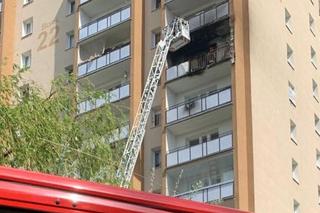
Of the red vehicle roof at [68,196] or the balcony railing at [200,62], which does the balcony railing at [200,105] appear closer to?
the balcony railing at [200,62]

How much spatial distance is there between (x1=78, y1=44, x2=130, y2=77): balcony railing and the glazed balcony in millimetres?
1208

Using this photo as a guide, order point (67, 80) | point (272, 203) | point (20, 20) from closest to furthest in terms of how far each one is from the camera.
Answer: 1. point (67, 80)
2. point (272, 203)
3. point (20, 20)

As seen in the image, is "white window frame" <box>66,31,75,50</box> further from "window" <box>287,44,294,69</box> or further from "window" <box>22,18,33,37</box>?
"window" <box>287,44,294,69</box>

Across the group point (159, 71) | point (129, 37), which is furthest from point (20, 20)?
point (159, 71)

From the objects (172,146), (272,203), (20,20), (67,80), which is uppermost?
(20,20)

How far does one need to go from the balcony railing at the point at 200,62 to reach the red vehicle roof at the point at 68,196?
30.6 meters

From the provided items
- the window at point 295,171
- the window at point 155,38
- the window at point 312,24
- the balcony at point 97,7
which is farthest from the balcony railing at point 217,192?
the window at point 312,24

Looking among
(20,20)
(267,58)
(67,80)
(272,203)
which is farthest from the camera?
(20,20)

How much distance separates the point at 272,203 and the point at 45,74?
14.1m

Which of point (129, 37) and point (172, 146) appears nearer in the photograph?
point (172, 146)

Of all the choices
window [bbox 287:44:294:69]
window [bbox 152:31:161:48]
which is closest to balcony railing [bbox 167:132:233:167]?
window [bbox 152:31:161:48]

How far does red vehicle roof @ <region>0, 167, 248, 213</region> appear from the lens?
3455mm

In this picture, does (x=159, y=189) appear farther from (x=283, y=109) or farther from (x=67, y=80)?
(x=67, y=80)

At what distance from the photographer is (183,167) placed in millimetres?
34125
